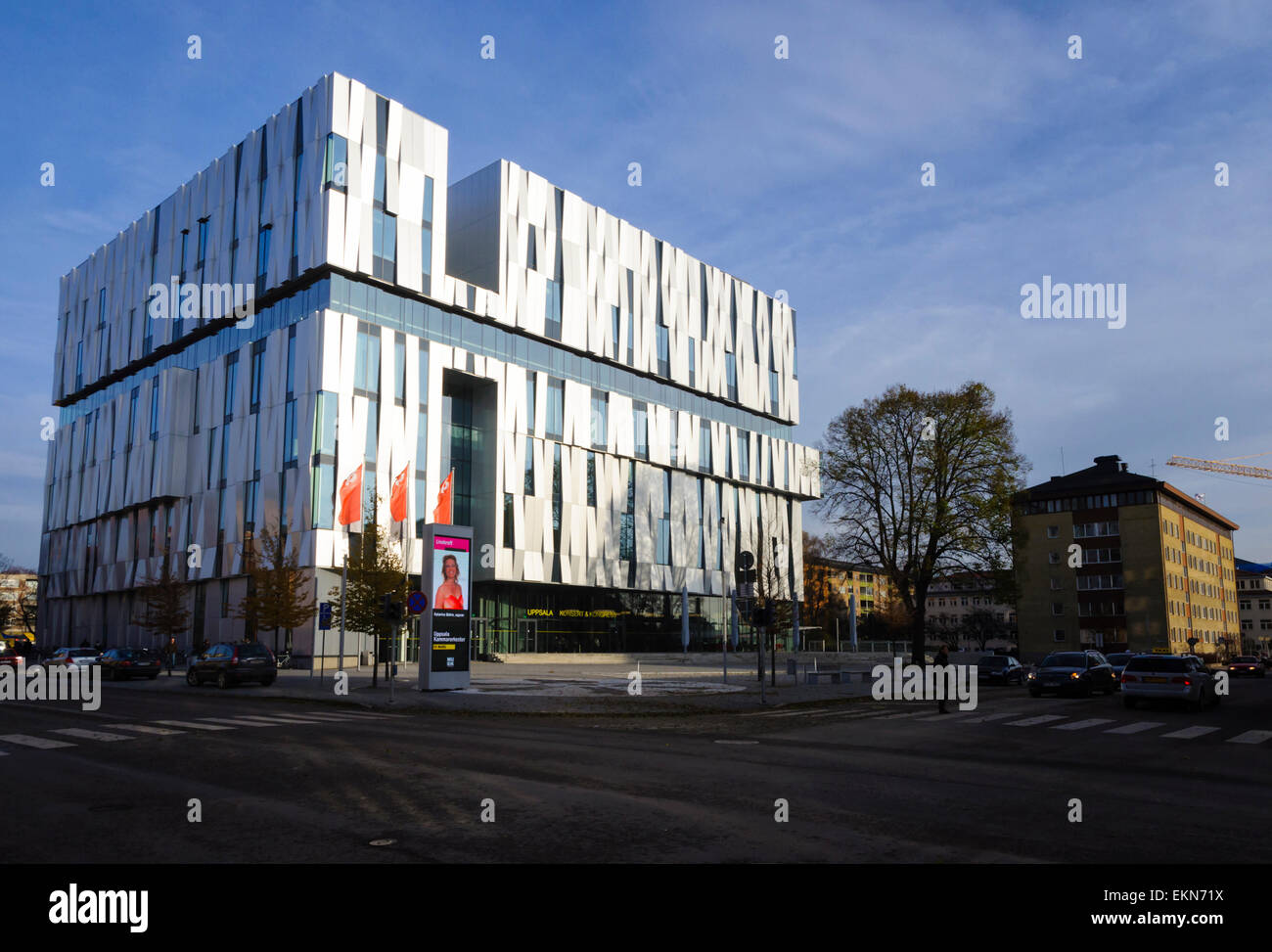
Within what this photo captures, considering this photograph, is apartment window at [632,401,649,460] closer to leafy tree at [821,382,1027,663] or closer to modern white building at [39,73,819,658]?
modern white building at [39,73,819,658]

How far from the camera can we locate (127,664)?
121 ft

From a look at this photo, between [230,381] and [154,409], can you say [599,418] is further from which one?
[154,409]

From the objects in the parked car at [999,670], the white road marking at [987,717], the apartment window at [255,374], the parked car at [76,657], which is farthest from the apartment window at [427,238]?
the white road marking at [987,717]

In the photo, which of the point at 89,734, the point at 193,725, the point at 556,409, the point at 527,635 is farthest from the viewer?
the point at 556,409

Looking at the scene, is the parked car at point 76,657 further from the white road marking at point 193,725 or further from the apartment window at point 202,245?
the apartment window at point 202,245

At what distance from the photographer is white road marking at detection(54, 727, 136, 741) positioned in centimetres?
1487

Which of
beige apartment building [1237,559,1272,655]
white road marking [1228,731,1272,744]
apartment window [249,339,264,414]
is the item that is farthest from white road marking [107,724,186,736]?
beige apartment building [1237,559,1272,655]

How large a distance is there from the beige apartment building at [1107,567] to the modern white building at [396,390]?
101ft

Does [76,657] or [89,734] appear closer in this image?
[89,734]

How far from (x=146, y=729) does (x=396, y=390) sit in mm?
37277

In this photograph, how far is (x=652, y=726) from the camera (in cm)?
1875

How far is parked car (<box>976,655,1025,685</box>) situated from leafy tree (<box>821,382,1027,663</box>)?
2.79m

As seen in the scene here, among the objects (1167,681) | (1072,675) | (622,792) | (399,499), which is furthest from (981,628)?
(622,792)

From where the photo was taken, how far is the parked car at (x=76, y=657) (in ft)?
124
